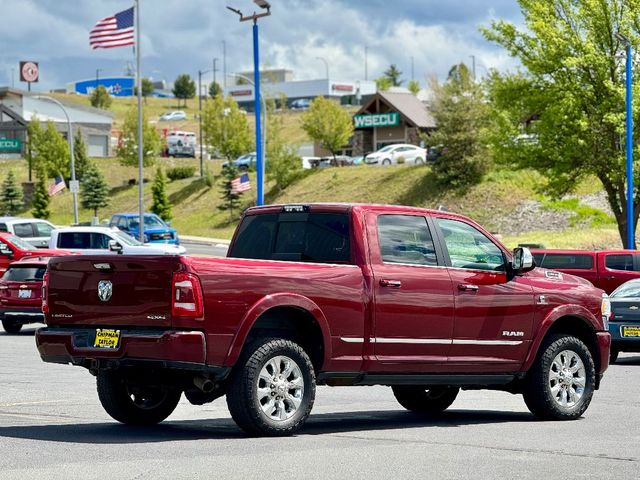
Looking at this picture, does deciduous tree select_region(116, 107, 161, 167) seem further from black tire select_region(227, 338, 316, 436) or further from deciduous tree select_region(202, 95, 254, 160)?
black tire select_region(227, 338, 316, 436)

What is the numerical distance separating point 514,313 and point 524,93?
32.3 metres

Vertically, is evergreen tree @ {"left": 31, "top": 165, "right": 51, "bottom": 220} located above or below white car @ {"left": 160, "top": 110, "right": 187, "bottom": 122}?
below

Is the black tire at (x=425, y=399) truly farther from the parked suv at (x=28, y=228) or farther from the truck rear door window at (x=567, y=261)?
the parked suv at (x=28, y=228)

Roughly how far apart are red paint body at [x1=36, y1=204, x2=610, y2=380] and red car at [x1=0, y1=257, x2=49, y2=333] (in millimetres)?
13514

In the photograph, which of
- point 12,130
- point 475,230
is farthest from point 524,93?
point 12,130

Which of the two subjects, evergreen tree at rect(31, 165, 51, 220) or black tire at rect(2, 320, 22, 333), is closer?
black tire at rect(2, 320, 22, 333)

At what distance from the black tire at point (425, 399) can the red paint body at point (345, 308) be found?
1102 millimetres

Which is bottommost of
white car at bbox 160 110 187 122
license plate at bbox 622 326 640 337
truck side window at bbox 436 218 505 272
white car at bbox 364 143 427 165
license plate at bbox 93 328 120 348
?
license plate at bbox 622 326 640 337

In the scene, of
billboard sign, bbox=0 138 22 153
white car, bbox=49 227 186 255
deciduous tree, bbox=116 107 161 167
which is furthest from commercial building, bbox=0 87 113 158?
white car, bbox=49 227 186 255

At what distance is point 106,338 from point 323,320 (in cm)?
182

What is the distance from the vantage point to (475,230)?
1232cm

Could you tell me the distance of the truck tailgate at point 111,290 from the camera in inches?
393

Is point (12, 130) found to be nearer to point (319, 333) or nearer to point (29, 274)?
point (29, 274)

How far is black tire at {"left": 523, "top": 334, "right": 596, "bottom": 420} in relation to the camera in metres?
12.4
